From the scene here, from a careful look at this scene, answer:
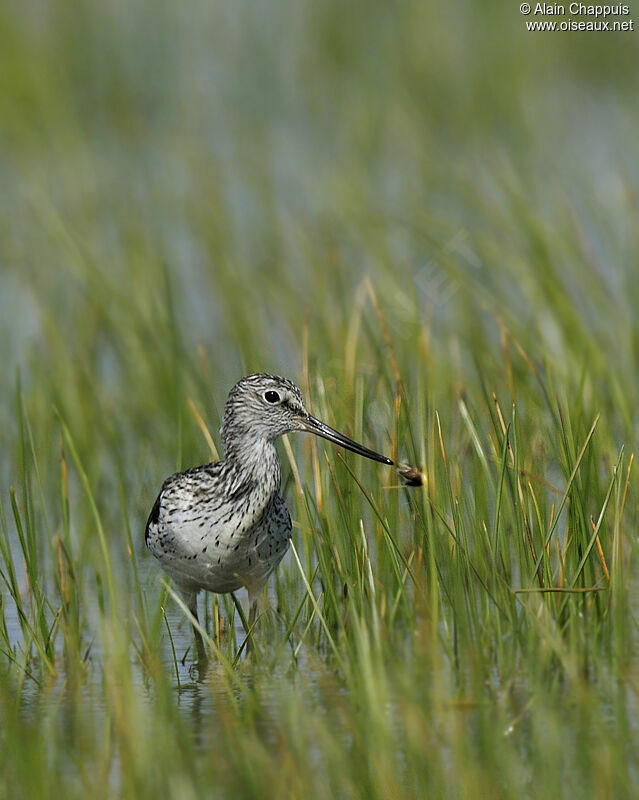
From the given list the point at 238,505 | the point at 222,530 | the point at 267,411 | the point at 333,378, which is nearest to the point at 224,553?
the point at 222,530

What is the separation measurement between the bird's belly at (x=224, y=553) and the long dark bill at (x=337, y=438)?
1.40 feet

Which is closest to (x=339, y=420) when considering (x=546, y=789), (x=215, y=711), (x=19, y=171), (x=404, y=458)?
(x=404, y=458)

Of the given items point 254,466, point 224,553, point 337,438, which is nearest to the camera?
point 224,553

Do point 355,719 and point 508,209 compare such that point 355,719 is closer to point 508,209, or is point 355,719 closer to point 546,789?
point 546,789

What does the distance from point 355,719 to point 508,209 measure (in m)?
6.06

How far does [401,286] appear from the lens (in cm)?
1001

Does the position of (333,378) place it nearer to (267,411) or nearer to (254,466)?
(267,411)

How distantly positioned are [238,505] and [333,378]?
5.74 feet

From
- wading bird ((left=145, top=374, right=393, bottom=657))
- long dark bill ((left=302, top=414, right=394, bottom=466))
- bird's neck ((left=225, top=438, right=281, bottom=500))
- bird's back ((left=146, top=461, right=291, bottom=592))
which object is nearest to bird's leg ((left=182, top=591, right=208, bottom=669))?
wading bird ((left=145, top=374, right=393, bottom=657))

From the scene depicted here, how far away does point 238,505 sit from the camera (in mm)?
6480

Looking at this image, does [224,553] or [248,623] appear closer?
[224,553]

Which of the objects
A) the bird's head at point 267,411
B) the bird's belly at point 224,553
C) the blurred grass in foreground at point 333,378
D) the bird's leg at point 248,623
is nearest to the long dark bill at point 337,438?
the bird's head at point 267,411

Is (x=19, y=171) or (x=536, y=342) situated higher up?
(x=19, y=171)

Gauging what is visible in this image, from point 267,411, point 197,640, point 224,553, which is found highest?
point 267,411
